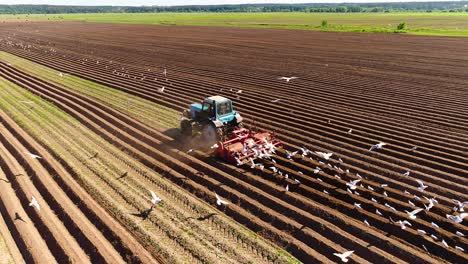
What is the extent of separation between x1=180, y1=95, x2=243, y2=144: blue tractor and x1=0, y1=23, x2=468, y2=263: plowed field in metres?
0.78

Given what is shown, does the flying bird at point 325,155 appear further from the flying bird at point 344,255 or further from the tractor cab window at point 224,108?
the flying bird at point 344,255

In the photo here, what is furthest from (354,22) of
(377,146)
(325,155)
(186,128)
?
(325,155)

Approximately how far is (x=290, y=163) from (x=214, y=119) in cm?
316

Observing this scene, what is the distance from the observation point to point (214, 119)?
13.6 meters

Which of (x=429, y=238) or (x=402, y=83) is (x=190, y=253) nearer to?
(x=429, y=238)

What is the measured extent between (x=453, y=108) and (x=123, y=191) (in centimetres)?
1534

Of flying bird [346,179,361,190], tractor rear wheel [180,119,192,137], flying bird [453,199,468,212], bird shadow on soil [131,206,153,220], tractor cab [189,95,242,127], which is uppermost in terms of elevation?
tractor cab [189,95,242,127]

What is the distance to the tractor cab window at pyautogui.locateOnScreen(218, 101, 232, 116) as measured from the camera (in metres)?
13.7

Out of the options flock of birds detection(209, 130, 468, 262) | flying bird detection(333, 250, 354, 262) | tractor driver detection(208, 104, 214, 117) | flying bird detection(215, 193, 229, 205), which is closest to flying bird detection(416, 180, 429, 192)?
flock of birds detection(209, 130, 468, 262)

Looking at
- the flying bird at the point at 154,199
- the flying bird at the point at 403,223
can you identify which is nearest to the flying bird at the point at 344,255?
the flying bird at the point at 403,223

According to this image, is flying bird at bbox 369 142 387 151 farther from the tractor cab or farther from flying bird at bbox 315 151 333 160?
the tractor cab

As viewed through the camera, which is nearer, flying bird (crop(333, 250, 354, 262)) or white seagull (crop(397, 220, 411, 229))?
flying bird (crop(333, 250, 354, 262))

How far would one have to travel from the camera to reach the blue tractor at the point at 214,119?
44.4 feet

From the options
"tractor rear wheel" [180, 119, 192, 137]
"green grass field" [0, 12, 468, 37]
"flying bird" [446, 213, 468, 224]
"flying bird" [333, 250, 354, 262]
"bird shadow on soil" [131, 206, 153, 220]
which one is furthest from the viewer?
"green grass field" [0, 12, 468, 37]
